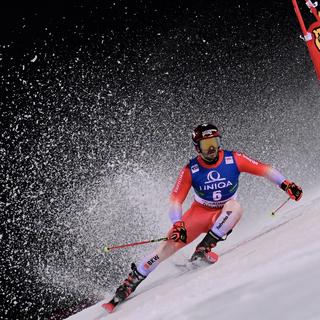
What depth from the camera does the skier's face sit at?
5129 mm

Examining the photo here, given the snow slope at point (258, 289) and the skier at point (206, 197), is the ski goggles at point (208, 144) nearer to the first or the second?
the skier at point (206, 197)

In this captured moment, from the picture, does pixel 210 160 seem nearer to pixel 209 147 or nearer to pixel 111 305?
pixel 209 147

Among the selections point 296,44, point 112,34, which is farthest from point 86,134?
point 296,44

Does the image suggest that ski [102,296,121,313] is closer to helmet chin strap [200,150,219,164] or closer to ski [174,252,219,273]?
ski [174,252,219,273]

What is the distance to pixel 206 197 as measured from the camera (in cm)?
542

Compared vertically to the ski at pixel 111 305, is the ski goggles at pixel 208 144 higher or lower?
higher

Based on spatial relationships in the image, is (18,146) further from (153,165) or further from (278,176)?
(278,176)

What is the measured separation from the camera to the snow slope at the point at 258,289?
237 centimetres

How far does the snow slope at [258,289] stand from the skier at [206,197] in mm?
583

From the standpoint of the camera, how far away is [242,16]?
12766 millimetres

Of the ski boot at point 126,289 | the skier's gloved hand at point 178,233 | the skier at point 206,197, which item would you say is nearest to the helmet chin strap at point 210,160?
the skier at point 206,197

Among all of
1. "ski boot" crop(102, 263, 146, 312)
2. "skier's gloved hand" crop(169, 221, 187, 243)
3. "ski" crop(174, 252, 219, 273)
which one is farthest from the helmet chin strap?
"ski boot" crop(102, 263, 146, 312)

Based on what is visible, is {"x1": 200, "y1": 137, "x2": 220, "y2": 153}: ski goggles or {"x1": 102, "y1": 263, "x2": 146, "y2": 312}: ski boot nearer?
{"x1": 102, "y1": 263, "x2": 146, "y2": 312}: ski boot

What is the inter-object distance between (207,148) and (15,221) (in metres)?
9.15
